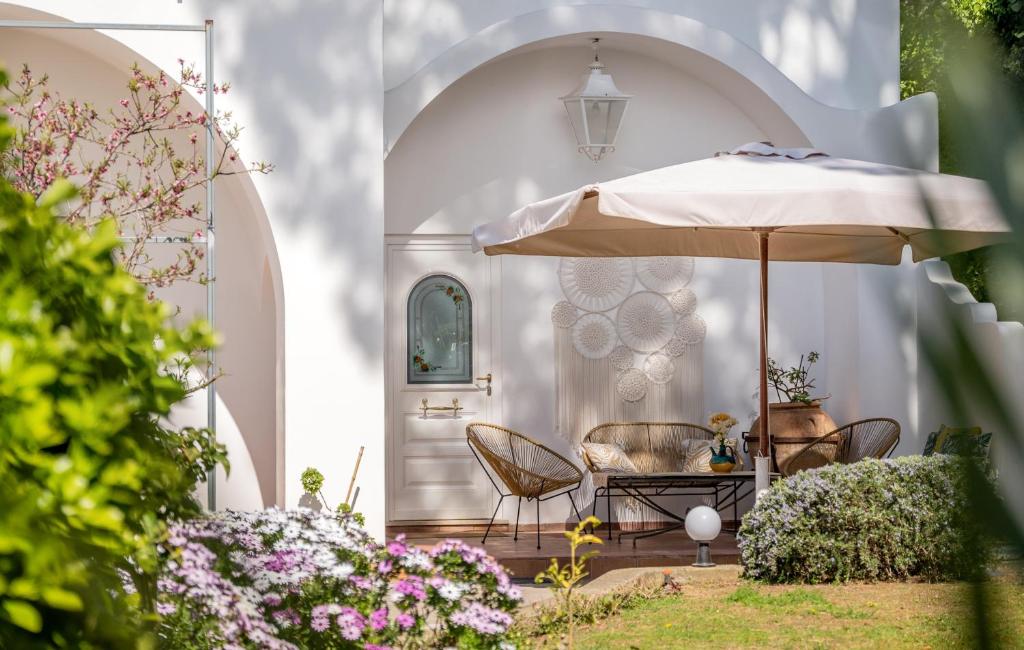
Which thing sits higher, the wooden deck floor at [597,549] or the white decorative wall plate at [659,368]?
the white decorative wall plate at [659,368]

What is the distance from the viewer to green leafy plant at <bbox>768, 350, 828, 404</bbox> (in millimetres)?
9477

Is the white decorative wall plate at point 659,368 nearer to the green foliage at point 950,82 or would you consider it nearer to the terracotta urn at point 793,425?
the terracotta urn at point 793,425

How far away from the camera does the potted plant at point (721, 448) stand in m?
8.31

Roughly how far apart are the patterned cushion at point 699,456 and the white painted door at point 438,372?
60.4 inches

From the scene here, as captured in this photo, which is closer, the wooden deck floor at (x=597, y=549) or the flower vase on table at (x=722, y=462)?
the wooden deck floor at (x=597, y=549)

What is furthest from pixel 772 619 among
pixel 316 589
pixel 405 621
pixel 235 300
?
pixel 235 300

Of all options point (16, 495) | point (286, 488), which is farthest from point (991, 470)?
point (286, 488)

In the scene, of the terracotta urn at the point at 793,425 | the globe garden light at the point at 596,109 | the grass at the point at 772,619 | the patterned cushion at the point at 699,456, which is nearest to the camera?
the grass at the point at 772,619

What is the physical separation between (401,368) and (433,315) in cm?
50

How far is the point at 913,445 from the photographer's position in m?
8.76

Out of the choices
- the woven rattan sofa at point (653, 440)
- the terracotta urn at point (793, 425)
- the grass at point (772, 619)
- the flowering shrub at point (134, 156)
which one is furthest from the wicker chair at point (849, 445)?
the flowering shrub at point (134, 156)

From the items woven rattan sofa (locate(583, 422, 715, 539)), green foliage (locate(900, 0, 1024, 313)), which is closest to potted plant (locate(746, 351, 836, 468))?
woven rattan sofa (locate(583, 422, 715, 539))

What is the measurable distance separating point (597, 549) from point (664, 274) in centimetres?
259

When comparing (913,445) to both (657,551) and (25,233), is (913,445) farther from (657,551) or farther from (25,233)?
(25,233)
